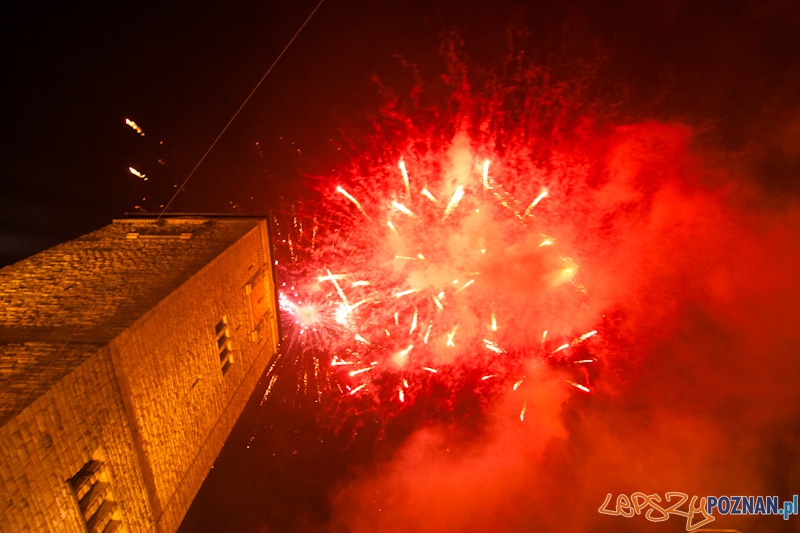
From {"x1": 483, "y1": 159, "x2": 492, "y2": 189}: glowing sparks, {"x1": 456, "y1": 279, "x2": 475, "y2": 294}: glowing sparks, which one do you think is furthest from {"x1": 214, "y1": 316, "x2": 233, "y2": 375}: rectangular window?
{"x1": 483, "y1": 159, "x2": 492, "y2": 189}: glowing sparks

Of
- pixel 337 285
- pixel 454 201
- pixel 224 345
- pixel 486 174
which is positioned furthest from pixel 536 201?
pixel 224 345

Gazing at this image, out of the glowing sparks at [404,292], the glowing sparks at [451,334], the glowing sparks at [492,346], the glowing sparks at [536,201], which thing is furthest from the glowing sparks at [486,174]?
the glowing sparks at [492,346]

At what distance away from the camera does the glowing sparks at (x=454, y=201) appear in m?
14.5

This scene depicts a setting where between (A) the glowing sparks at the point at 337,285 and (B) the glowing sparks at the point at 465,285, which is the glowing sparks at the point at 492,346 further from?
(A) the glowing sparks at the point at 337,285

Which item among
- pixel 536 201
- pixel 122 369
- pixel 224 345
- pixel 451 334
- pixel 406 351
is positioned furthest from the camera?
pixel 406 351

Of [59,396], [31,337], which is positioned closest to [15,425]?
[59,396]

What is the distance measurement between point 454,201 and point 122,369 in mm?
10461

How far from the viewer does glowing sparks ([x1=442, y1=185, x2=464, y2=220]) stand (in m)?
14.5

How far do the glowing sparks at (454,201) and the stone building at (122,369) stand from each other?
246 inches

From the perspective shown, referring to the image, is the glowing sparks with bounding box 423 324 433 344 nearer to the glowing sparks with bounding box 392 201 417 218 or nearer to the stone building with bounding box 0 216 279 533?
the glowing sparks with bounding box 392 201 417 218

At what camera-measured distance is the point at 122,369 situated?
749 centimetres

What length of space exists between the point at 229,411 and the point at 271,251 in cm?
553

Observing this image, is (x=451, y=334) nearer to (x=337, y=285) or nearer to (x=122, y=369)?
(x=337, y=285)

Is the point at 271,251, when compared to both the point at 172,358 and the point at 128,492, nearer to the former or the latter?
the point at 172,358
